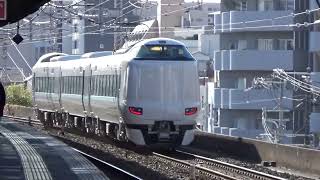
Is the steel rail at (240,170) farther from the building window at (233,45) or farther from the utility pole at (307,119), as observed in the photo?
the building window at (233,45)

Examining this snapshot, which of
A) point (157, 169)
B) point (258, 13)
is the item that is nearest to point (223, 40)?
point (258, 13)

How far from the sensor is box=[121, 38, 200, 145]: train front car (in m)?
21.3

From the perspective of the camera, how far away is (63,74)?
108ft

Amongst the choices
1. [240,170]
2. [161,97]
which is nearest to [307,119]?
[161,97]

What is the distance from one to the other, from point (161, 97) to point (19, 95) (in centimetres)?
3710

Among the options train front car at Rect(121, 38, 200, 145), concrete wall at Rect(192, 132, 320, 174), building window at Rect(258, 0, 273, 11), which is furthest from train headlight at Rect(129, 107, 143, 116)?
building window at Rect(258, 0, 273, 11)

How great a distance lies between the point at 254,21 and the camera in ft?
128

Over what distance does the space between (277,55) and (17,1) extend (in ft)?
84.4

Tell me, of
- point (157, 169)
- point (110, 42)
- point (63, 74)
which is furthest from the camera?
point (110, 42)

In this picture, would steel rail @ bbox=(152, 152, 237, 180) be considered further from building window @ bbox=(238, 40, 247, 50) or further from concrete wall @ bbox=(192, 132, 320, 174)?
building window @ bbox=(238, 40, 247, 50)

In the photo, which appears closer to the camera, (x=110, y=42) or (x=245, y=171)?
(x=245, y=171)

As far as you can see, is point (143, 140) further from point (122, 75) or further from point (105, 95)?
point (105, 95)

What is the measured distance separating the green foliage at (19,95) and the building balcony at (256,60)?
21156 millimetres

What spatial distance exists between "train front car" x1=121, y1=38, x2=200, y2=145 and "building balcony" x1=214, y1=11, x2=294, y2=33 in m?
16.8
